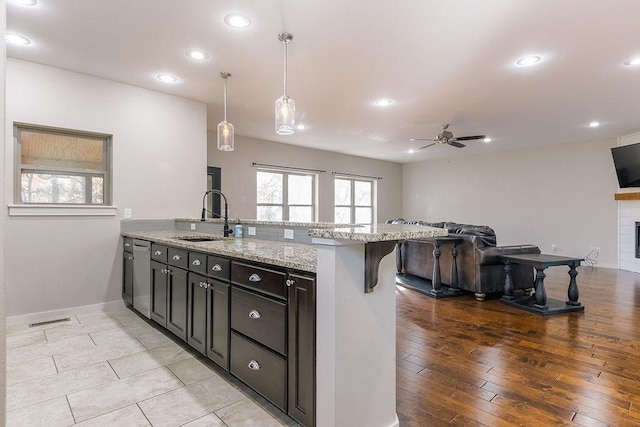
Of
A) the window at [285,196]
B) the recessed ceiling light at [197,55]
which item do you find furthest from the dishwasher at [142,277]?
the window at [285,196]

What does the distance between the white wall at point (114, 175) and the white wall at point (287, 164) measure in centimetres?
194

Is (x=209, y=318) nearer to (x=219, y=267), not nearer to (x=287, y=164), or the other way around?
(x=219, y=267)

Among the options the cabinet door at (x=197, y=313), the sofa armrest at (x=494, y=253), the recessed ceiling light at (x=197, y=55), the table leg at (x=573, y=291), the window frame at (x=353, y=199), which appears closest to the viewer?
the cabinet door at (x=197, y=313)

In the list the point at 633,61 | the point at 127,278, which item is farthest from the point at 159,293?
the point at 633,61

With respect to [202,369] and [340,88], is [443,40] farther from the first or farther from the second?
[202,369]

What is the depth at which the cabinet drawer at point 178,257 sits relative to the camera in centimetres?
255

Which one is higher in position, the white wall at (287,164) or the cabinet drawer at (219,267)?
the white wall at (287,164)

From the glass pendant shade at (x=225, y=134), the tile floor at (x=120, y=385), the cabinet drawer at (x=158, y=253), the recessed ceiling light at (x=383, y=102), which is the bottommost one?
the tile floor at (x=120, y=385)

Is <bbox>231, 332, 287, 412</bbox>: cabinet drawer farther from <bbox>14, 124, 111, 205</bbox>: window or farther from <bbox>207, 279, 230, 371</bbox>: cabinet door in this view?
<bbox>14, 124, 111, 205</bbox>: window

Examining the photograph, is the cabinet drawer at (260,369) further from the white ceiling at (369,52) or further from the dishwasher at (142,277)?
the white ceiling at (369,52)

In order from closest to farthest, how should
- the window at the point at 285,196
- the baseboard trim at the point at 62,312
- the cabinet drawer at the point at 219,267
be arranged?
the cabinet drawer at the point at 219,267
the baseboard trim at the point at 62,312
the window at the point at 285,196

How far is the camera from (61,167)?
3.53m

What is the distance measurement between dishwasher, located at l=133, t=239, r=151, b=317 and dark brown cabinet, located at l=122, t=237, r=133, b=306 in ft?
0.42

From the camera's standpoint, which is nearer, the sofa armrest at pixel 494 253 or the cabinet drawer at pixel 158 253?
the cabinet drawer at pixel 158 253
